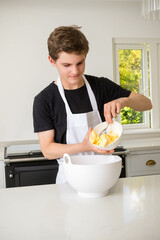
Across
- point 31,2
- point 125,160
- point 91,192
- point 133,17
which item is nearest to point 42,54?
point 31,2

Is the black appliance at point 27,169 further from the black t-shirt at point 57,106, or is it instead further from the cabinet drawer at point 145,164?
the black t-shirt at point 57,106

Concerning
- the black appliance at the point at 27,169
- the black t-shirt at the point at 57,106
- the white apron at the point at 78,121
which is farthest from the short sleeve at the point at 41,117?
the black appliance at the point at 27,169

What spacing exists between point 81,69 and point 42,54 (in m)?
1.77

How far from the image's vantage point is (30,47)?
3141mm

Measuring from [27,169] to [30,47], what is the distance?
50.8 inches

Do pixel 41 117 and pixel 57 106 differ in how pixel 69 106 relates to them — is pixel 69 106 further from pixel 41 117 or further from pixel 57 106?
pixel 41 117

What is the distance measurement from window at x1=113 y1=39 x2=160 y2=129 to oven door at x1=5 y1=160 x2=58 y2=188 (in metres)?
1.21

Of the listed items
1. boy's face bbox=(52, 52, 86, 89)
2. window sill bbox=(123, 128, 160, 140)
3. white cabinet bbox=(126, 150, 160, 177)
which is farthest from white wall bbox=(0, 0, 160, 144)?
boy's face bbox=(52, 52, 86, 89)

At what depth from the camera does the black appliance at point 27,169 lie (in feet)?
8.32

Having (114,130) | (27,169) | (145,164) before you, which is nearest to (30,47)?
(27,169)

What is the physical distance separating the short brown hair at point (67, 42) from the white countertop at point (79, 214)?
2.11ft

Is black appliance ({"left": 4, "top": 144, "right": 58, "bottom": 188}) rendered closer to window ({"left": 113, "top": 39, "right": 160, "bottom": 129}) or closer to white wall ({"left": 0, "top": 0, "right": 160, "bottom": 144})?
white wall ({"left": 0, "top": 0, "right": 160, "bottom": 144})

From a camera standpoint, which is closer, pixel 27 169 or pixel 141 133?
pixel 27 169

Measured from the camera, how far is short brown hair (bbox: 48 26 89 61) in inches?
55.9
